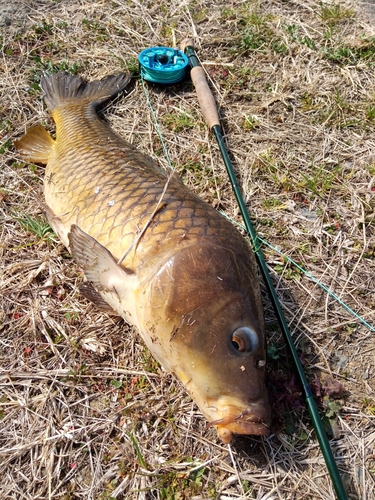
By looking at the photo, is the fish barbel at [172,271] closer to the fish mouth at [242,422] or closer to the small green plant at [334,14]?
the fish mouth at [242,422]

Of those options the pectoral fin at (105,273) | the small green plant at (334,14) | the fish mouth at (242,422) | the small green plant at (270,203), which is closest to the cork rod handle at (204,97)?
the small green plant at (270,203)

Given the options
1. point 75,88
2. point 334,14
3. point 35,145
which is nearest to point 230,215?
point 35,145

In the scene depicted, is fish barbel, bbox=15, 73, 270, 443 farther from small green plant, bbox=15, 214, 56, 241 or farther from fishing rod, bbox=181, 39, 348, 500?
fishing rod, bbox=181, 39, 348, 500

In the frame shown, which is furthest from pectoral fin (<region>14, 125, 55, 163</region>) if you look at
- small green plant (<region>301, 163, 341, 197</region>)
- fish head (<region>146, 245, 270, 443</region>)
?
→ small green plant (<region>301, 163, 341, 197</region>)

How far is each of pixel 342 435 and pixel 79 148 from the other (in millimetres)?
2141

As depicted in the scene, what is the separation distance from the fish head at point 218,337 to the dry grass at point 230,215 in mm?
404

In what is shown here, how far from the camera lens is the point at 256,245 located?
2439 millimetres

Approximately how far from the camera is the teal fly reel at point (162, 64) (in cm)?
359

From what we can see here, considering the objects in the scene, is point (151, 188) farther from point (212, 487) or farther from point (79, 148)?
point (212, 487)

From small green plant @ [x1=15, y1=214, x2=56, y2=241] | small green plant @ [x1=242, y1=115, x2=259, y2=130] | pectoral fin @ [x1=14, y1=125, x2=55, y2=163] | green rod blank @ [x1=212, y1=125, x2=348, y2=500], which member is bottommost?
green rod blank @ [x1=212, y1=125, x2=348, y2=500]

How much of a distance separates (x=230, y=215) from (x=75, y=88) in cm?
166

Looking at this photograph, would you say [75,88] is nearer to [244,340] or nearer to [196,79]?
[196,79]

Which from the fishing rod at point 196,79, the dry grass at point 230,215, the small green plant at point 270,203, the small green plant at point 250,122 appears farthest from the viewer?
the small green plant at point 250,122

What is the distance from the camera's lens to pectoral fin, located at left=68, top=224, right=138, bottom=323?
195 cm
